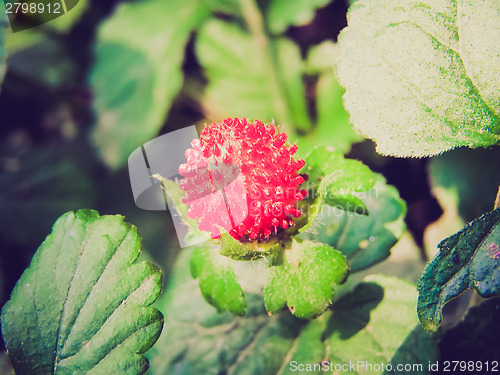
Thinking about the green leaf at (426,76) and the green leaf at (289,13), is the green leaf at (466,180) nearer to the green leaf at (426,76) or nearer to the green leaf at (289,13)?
the green leaf at (426,76)

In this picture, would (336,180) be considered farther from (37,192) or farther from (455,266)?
(37,192)

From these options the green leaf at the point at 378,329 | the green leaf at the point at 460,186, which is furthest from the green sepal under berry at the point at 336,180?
the green leaf at the point at 460,186

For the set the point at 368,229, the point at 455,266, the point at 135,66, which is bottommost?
the point at 368,229

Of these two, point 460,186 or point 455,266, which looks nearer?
point 455,266

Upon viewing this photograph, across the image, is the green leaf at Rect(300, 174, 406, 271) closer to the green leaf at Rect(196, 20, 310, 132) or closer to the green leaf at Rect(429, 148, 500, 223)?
the green leaf at Rect(429, 148, 500, 223)

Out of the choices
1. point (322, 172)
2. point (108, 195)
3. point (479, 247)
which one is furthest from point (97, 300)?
point (108, 195)

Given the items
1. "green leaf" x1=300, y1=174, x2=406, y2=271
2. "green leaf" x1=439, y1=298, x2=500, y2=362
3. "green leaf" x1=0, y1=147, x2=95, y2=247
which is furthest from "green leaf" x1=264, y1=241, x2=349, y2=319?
"green leaf" x1=0, y1=147, x2=95, y2=247

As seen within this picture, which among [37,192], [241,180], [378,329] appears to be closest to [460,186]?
[378,329]
